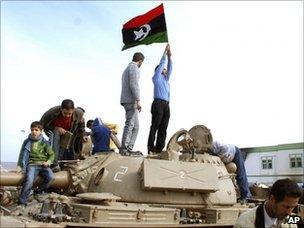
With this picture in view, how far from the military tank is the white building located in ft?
111

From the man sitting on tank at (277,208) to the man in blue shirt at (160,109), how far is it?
5318 millimetres

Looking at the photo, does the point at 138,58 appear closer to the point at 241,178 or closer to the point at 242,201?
the point at 241,178

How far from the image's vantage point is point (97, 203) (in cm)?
595

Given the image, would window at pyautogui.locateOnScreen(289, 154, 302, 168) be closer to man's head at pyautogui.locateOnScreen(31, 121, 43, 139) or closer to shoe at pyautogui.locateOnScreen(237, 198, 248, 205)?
shoe at pyautogui.locateOnScreen(237, 198, 248, 205)

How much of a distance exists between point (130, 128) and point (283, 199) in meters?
4.85

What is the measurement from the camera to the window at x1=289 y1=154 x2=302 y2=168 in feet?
132

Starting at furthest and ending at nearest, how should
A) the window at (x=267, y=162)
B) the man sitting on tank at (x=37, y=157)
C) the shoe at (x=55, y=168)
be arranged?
the window at (x=267, y=162), the shoe at (x=55, y=168), the man sitting on tank at (x=37, y=157)

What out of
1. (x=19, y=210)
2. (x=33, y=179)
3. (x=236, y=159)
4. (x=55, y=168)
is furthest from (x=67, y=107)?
(x=236, y=159)

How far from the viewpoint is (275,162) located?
138 ft

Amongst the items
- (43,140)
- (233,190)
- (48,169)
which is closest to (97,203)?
(48,169)

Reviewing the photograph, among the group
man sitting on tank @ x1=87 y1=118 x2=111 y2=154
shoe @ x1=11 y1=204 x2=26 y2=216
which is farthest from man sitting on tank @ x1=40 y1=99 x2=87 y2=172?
shoe @ x1=11 y1=204 x2=26 y2=216

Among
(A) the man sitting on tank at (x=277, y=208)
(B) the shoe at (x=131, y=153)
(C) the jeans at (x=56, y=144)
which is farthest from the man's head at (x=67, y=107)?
(A) the man sitting on tank at (x=277, y=208)

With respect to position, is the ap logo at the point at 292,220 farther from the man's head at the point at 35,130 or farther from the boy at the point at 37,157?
the man's head at the point at 35,130

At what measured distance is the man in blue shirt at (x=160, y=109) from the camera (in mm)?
8547
